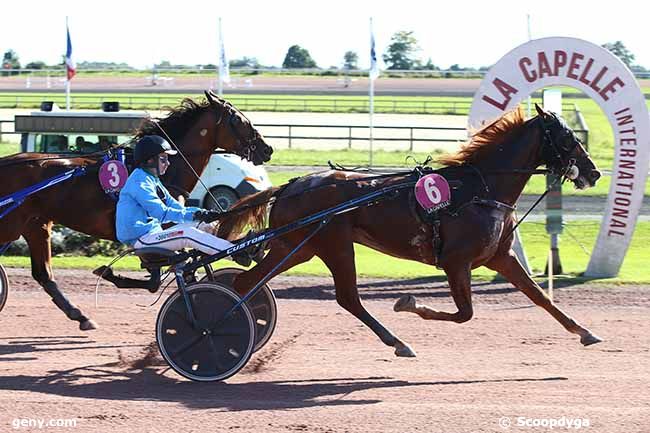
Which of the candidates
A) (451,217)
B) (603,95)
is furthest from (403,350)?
(603,95)

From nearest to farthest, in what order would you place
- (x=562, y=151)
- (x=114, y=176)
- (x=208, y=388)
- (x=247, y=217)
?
(x=208, y=388)
(x=562, y=151)
(x=247, y=217)
(x=114, y=176)

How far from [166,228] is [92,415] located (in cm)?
170

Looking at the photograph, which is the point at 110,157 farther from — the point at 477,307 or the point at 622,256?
the point at 622,256

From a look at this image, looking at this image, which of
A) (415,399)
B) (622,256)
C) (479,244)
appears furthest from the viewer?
(622,256)

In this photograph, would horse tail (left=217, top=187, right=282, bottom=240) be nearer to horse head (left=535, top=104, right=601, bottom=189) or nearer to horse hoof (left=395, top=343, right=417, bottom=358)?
horse hoof (left=395, top=343, right=417, bottom=358)

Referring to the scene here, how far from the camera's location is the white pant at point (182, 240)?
7.12m

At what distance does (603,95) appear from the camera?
38.0 feet

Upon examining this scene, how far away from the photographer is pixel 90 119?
51.2ft

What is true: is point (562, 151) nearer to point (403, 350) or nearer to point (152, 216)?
point (403, 350)

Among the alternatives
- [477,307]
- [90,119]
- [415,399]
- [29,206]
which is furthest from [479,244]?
[90,119]

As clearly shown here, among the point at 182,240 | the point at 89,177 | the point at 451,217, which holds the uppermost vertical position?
the point at 89,177

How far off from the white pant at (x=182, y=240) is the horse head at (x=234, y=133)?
7.39 feet

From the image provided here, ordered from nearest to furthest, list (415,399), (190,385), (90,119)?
(415,399), (190,385), (90,119)

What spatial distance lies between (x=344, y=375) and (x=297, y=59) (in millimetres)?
79182
